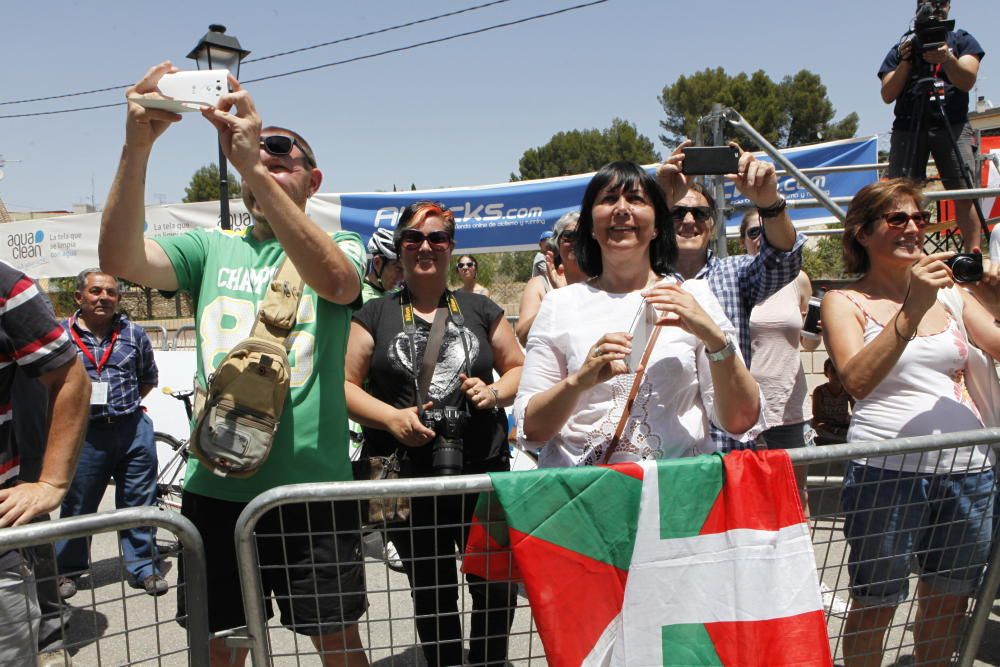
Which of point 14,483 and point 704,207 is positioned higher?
point 704,207

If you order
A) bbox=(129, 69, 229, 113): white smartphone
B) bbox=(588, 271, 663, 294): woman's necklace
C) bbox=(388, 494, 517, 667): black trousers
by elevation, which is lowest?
bbox=(388, 494, 517, 667): black trousers

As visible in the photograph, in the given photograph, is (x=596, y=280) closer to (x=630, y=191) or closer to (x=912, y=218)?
(x=630, y=191)

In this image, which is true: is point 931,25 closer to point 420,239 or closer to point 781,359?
point 781,359

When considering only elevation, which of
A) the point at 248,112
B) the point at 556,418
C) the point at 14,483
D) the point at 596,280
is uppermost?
the point at 248,112

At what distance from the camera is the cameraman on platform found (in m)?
4.65

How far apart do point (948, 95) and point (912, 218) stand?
2.95m

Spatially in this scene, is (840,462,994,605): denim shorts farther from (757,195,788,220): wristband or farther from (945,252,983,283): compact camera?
(757,195,788,220): wristband

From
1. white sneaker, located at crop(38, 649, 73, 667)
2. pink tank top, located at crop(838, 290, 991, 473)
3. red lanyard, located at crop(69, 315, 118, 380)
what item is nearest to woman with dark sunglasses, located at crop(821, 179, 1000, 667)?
pink tank top, located at crop(838, 290, 991, 473)

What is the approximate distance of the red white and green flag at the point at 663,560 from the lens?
1823 millimetres

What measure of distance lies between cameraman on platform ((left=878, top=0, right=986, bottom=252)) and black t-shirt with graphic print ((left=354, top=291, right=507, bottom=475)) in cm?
315

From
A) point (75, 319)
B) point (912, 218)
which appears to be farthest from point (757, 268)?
point (75, 319)

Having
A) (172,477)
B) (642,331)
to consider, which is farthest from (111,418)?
(642,331)

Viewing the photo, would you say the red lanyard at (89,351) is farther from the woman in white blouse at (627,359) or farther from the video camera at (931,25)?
the video camera at (931,25)

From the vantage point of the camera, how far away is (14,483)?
2.13 metres
